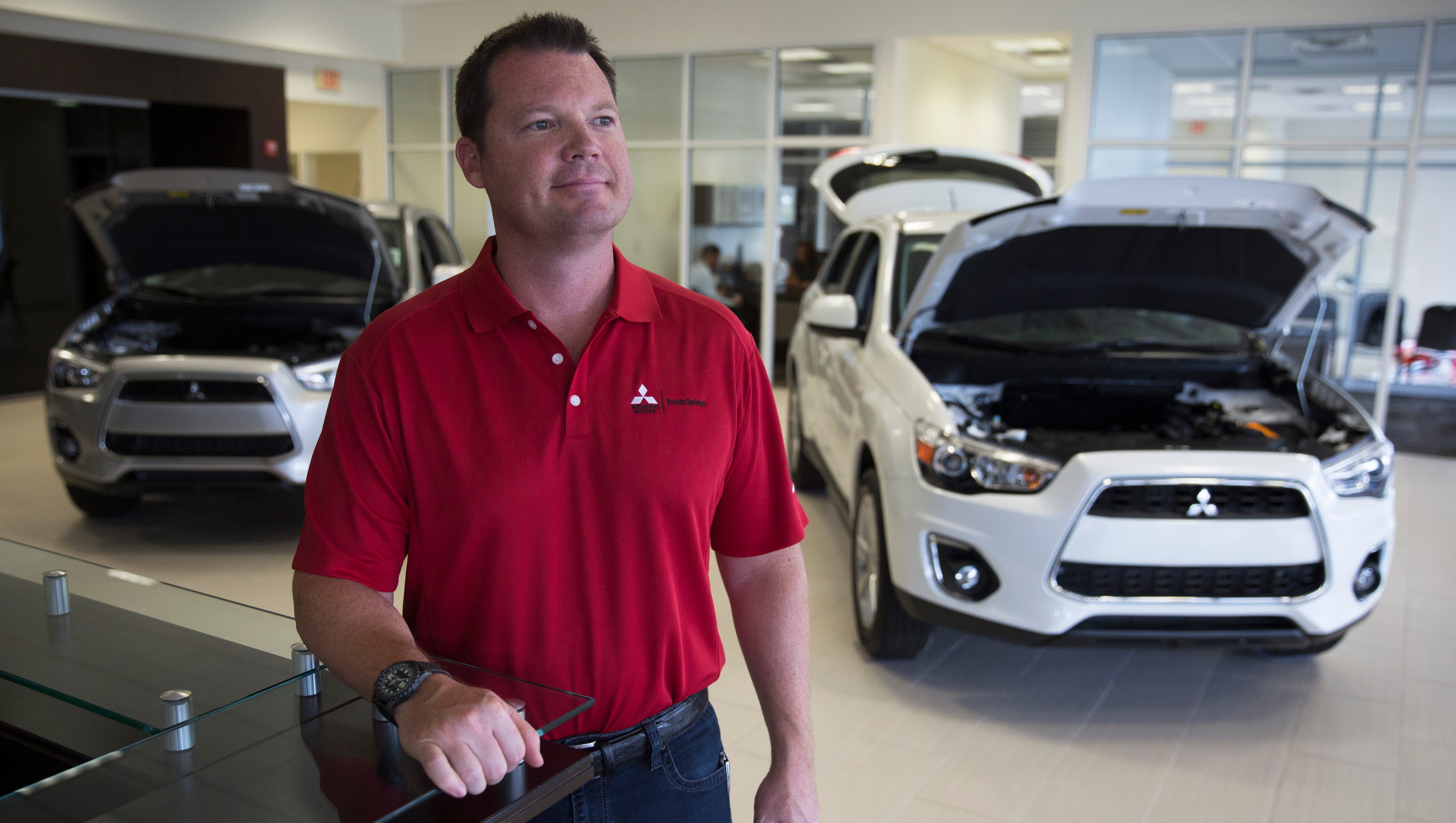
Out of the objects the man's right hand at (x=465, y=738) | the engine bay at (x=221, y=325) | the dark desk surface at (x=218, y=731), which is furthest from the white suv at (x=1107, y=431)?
the engine bay at (x=221, y=325)

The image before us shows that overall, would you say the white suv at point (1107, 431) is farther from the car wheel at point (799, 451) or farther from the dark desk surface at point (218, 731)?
the dark desk surface at point (218, 731)

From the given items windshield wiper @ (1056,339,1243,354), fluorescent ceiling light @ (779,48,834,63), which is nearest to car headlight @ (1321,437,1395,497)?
windshield wiper @ (1056,339,1243,354)

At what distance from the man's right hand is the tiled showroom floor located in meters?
2.09

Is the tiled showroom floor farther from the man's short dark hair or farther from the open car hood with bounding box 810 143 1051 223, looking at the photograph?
the man's short dark hair

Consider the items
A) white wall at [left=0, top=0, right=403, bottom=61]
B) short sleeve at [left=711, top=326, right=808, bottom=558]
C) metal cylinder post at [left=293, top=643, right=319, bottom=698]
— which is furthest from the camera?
white wall at [left=0, top=0, right=403, bottom=61]

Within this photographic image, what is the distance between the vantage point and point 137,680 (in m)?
1.42

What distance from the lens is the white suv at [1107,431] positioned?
11.2 feet

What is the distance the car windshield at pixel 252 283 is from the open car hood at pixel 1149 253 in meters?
3.53

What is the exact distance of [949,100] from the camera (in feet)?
39.2

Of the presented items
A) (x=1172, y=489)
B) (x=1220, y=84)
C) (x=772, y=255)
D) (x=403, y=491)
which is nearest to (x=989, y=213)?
(x=1172, y=489)

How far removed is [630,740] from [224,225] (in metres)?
5.10

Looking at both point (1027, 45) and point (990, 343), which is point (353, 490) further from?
point (1027, 45)


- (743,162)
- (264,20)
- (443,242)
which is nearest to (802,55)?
(743,162)

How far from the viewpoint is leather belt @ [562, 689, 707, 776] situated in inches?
58.3
